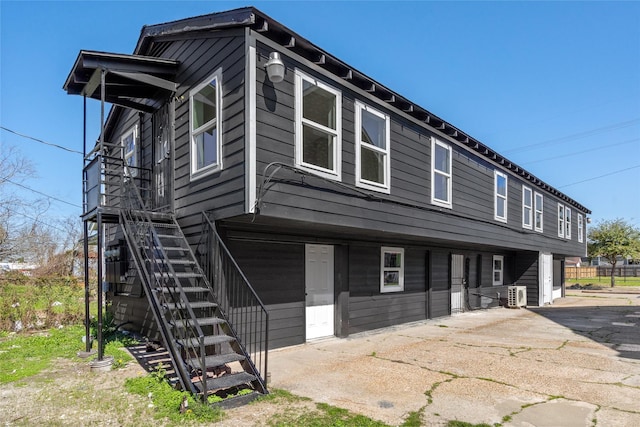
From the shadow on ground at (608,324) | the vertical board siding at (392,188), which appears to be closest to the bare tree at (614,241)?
the shadow on ground at (608,324)

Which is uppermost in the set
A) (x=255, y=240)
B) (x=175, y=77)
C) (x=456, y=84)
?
(x=456, y=84)

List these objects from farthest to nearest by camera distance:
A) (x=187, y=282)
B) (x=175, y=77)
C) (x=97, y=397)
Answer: (x=175, y=77), (x=187, y=282), (x=97, y=397)

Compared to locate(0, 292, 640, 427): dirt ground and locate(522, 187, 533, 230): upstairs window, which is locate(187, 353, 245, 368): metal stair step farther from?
locate(522, 187, 533, 230): upstairs window

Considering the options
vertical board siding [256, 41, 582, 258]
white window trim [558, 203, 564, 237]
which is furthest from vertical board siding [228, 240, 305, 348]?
white window trim [558, 203, 564, 237]

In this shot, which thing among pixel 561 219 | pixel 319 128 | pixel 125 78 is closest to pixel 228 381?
pixel 319 128

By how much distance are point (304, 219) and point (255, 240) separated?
1.19m

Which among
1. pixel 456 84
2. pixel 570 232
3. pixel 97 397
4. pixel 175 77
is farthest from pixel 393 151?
pixel 570 232

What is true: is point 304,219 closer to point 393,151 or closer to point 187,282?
point 187,282

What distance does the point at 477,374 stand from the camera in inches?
227

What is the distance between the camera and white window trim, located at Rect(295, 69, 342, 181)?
6.34 m

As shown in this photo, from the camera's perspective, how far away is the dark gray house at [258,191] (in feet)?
18.8

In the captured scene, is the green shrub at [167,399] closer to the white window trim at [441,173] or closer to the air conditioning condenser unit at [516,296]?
the white window trim at [441,173]

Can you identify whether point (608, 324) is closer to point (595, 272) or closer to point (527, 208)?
point (527, 208)

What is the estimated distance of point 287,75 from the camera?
623 centimetres
